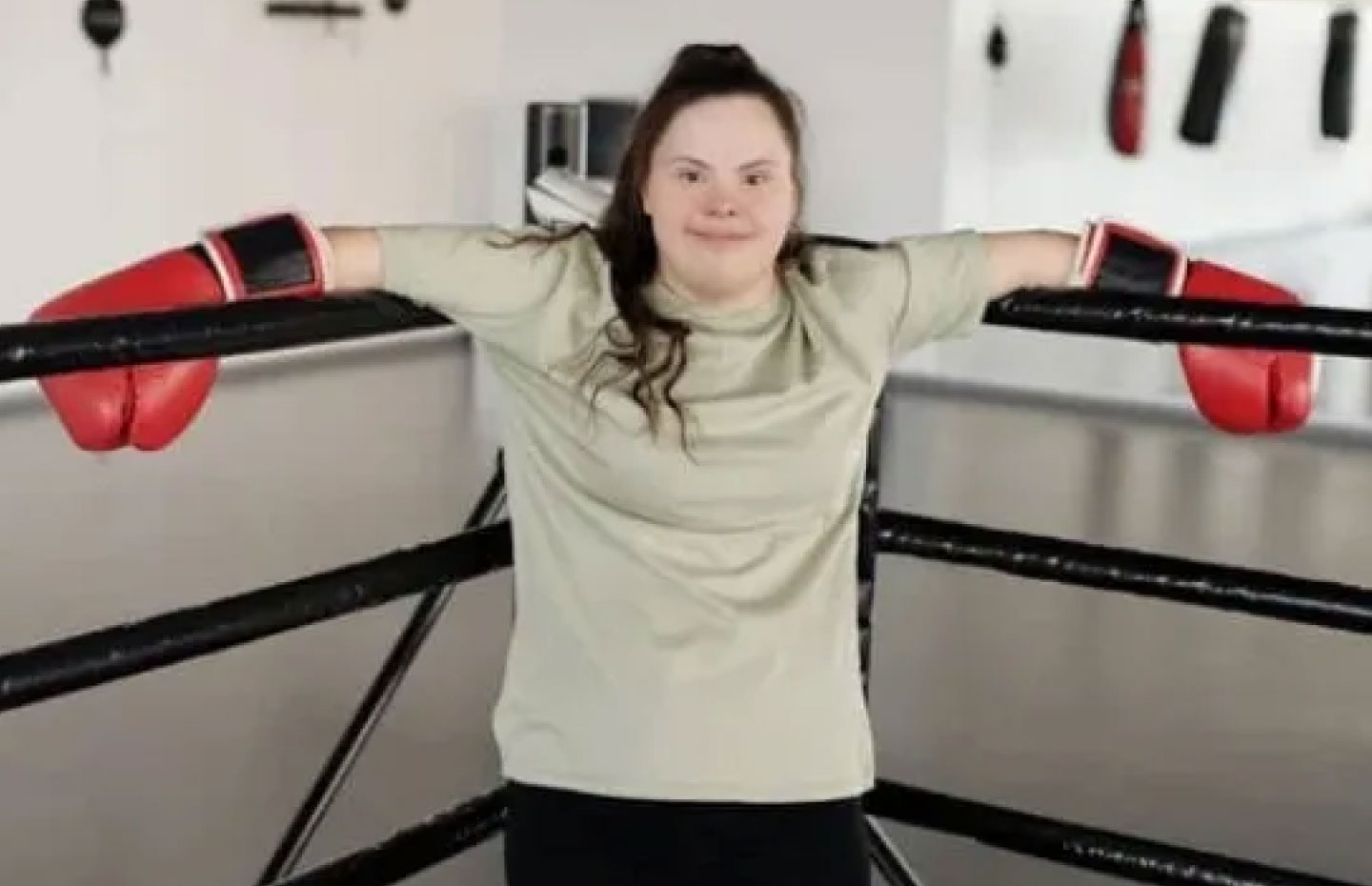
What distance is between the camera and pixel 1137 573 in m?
1.87

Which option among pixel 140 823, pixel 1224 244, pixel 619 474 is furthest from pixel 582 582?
pixel 1224 244

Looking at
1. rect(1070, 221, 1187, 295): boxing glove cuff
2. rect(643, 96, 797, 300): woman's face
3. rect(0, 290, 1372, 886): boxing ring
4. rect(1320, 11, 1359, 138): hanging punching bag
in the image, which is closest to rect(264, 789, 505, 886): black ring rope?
rect(0, 290, 1372, 886): boxing ring

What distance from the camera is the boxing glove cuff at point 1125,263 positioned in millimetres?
1782

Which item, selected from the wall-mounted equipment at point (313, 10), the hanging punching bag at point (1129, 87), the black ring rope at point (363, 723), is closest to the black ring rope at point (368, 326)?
the black ring rope at point (363, 723)

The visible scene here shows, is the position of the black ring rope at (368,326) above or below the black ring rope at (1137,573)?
above

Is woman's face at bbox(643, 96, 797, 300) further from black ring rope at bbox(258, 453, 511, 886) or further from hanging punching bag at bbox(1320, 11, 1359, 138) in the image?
hanging punching bag at bbox(1320, 11, 1359, 138)

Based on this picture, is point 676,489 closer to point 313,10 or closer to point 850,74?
point 850,74

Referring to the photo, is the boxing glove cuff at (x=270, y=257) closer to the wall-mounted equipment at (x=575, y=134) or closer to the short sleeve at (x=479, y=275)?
the short sleeve at (x=479, y=275)

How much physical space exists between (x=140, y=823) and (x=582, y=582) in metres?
1.67

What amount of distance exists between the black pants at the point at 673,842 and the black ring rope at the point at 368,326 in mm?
394

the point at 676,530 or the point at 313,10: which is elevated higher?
the point at 313,10

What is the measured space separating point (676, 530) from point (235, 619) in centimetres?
33

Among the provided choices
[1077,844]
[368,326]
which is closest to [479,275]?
[368,326]

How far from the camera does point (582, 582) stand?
64.6 inches
